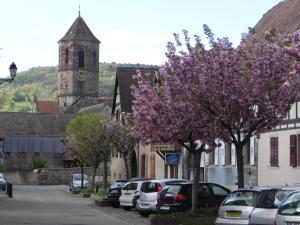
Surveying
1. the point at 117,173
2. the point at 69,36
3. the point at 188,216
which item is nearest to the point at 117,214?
the point at 188,216

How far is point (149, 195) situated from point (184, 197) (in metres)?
3.78

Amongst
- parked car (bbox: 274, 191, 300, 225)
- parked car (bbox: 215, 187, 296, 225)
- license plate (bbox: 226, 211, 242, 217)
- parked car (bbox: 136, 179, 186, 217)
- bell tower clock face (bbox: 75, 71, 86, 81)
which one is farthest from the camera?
bell tower clock face (bbox: 75, 71, 86, 81)

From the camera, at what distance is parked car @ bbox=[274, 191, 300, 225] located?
13.5 meters

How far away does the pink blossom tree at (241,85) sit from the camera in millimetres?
21828

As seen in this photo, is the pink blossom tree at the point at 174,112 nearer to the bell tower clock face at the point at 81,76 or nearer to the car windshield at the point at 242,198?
the car windshield at the point at 242,198

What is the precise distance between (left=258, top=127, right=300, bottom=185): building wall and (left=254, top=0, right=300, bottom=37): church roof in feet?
16.0

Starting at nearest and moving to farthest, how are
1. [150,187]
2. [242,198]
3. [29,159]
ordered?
[242,198] → [150,187] → [29,159]

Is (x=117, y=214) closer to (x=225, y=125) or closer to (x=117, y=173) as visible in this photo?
(x=225, y=125)

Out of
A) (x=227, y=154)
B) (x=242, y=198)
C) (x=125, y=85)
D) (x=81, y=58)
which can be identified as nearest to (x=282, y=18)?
(x=227, y=154)

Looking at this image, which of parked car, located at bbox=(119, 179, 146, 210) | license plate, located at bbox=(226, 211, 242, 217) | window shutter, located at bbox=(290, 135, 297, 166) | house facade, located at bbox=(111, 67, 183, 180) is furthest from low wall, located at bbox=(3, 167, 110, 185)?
license plate, located at bbox=(226, 211, 242, 217)

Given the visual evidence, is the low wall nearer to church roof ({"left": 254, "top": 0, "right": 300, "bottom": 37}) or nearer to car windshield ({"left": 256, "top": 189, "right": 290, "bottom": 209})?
church roof ({"left": 254, "top": 0, "right": 300, "bottom": 37})

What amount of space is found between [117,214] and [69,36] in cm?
11679

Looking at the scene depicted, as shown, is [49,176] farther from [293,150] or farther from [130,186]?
[293,150]

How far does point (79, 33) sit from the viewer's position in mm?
147375
